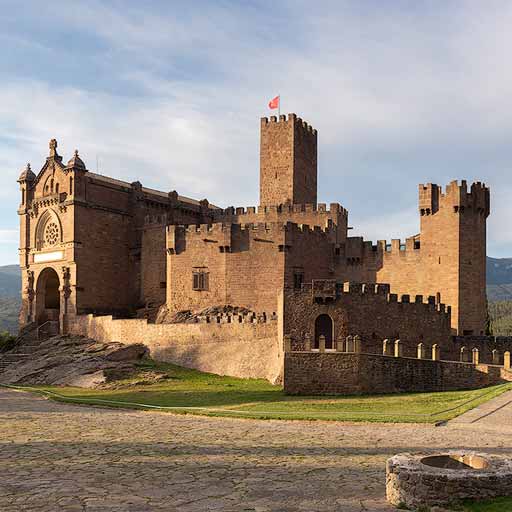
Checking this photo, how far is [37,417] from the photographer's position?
2122cm

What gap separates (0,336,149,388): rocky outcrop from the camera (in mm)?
35625

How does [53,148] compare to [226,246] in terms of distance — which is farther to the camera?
[53,148]

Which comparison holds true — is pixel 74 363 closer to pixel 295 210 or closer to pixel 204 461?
pixel 295 210

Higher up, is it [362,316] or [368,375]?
[362,316]

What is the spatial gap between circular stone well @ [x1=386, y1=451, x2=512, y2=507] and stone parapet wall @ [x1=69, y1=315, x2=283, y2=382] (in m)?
21.1

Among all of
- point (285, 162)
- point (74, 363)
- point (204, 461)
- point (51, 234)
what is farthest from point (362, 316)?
point (51, 234)

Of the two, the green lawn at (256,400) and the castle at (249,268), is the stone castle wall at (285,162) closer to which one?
the castle at (249,268)

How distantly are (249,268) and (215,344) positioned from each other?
7.96 m

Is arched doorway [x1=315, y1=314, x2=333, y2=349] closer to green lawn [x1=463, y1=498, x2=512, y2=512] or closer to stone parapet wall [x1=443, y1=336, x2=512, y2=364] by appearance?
stone parapet wall [x1=443, y1=336, x2=512, y2=364]

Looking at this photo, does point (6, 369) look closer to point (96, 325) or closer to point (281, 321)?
point (96, 325)

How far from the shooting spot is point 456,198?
133ft

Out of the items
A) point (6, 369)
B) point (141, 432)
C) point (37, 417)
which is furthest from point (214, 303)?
point (141, 432)

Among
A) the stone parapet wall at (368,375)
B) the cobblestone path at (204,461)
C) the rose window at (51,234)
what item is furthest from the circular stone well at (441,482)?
the rose window at (51,234)

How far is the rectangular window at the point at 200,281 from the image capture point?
145 ft
